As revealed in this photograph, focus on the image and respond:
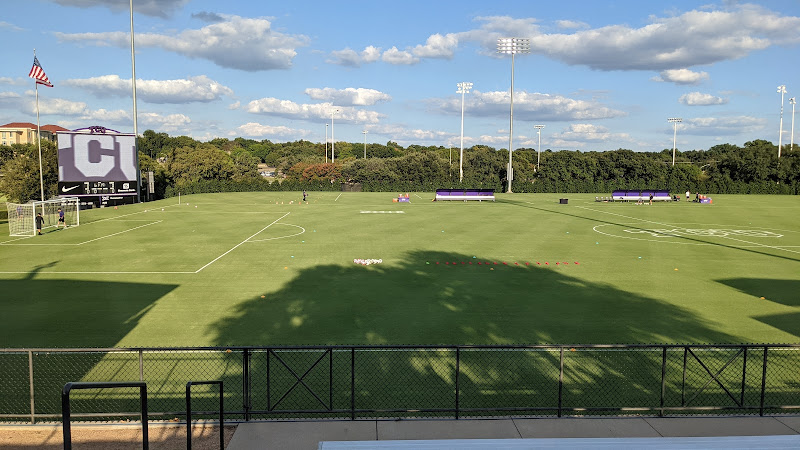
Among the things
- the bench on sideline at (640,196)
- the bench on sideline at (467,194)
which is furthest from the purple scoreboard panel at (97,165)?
the bench on sideline at (640,196)

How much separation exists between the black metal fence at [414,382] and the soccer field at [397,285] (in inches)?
60.5

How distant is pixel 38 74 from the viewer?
5106 centimetres

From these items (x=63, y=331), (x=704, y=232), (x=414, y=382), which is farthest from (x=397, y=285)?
(x=704, y=232)

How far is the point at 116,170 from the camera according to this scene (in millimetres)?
59375

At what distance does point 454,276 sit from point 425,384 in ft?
40.3

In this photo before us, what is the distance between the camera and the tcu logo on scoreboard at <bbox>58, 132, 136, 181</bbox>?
182ft

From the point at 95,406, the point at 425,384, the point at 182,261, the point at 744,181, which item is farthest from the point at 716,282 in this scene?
the point at 744,181

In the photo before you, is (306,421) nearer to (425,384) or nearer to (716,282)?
(425,384)

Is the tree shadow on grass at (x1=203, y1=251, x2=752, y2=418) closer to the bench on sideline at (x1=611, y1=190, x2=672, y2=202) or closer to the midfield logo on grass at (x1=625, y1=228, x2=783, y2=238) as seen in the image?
the midfield logo on grass at (x1=625, y1=228, x2=783, y2=238)

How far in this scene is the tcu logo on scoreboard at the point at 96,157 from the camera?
182 feet

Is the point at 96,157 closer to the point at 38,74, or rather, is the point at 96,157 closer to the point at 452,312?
the point at 38,74

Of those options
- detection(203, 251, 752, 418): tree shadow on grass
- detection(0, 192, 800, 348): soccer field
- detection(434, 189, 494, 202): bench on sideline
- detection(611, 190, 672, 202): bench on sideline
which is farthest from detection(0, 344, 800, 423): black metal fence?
detection(611, 190, 672, 202): bench on sideline

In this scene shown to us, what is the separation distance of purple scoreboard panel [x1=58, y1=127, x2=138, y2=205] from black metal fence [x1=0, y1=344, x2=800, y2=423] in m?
49.4

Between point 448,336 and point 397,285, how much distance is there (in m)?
6.82
